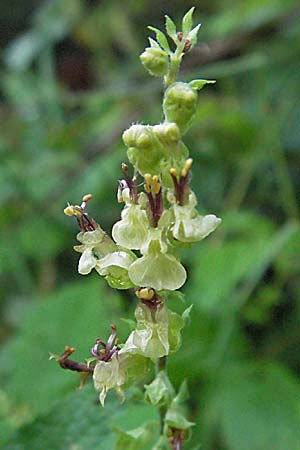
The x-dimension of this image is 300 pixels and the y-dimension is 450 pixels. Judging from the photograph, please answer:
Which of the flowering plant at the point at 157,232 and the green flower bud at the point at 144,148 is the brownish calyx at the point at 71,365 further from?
the green flower bud at the point at 144,148

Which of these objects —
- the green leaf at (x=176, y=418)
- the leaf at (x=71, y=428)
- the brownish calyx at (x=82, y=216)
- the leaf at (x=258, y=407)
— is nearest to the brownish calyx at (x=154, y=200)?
the brownish calyx at (x=82, y=216)

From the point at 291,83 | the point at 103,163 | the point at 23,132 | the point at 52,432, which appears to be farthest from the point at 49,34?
the point at 52,432

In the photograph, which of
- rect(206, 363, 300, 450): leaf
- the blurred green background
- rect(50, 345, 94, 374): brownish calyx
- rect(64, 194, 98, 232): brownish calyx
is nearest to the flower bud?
rect(64, 194, 98, 232): brownish calyx

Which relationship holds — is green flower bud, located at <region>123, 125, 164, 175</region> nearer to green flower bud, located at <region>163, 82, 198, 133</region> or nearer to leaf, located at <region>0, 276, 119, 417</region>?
green flower bud, located at <region>163, 82, 198, 133</region>

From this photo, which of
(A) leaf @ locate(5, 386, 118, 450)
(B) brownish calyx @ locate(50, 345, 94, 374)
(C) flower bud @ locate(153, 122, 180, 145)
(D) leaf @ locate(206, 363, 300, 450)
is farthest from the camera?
(D) leaf @ locate(206, 363, 300, 450)

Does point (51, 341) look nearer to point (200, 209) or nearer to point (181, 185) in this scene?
point (200, 209)

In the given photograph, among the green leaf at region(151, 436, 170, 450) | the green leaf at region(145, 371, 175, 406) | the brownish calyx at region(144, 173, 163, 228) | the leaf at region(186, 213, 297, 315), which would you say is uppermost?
the leaf at region(186, 213, 297, 315)

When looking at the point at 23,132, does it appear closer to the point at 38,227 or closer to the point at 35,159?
the point at 35,159
